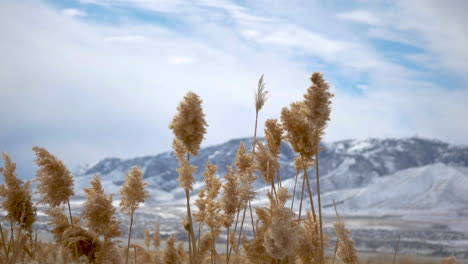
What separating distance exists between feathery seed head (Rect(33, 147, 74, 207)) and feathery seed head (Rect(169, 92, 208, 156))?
0.62 metres

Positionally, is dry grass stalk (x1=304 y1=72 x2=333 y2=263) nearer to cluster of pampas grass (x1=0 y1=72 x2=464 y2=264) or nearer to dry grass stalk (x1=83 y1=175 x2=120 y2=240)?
cluster of pampas grass (x1=0 y1=72 x2=464 y2=264)

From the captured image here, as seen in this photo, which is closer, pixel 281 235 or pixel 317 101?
pixel 281 235

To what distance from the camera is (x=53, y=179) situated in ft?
8.18

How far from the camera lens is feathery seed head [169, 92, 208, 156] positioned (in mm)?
2322

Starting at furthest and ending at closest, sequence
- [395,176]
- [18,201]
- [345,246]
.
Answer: [395,176]
[18,201]
[345,246]

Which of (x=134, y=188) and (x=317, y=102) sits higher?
(x=317, y=102)

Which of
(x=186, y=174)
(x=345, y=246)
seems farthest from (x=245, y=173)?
(x=345, y=246)

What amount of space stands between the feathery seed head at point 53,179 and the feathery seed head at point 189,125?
62cm

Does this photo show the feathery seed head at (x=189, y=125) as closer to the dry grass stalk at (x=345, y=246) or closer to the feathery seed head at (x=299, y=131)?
the feathery seed head at (x=299, y=131)

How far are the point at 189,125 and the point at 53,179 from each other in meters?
0.77

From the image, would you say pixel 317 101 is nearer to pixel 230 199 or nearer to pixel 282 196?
pixel 282 196

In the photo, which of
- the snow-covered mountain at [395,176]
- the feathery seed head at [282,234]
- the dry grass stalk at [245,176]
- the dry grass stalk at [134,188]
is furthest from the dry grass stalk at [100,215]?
the snow-covered mountain at [395,176]

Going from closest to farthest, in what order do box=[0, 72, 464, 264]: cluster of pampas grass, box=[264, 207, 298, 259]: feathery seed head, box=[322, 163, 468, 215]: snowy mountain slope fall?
box=[264, 207, 298, 259]: feathery seed head
box=[0, 72, 464, 264]: cluster of pampas grass
box=[322, 163, 468, 215]: snowy mountain slope

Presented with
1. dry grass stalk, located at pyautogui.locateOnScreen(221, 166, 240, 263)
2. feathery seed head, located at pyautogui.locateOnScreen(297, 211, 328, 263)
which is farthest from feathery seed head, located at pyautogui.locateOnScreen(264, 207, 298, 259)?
dry grass stalk, located at pyautogui.locateOnScreen(221, 166, 240, 263)
